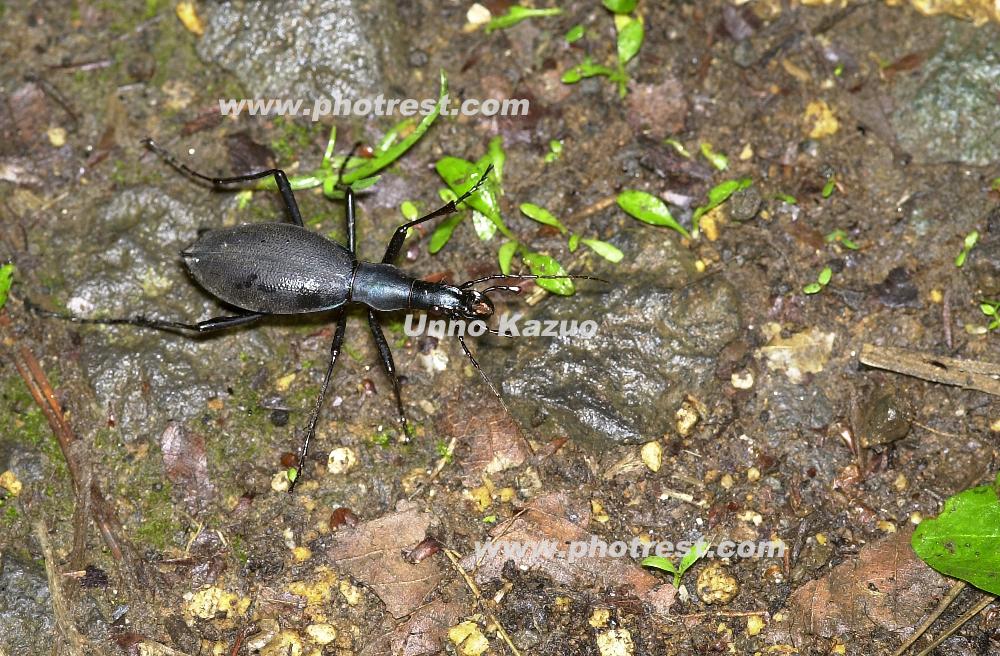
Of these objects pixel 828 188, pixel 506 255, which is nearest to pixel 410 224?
pixel 506 255

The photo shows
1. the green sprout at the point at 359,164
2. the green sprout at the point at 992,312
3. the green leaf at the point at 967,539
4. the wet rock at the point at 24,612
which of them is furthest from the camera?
the green sprout at the point at 359,164

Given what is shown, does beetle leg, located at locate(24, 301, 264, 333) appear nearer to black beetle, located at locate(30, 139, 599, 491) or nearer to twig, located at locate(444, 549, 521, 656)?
black beetle, located at locate(30, 139, 599, 491)

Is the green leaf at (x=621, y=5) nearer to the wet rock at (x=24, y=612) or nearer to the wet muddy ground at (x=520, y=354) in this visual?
the wet muddy ground at (x=520, y=354)

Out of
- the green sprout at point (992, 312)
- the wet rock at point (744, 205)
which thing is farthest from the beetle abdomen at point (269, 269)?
the green sprout at point (992, 312)

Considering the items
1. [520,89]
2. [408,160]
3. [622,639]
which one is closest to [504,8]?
[520,89]

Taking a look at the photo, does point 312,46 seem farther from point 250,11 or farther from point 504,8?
point 504,8

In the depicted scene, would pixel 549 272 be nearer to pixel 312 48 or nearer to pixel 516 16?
pixel 516 16
